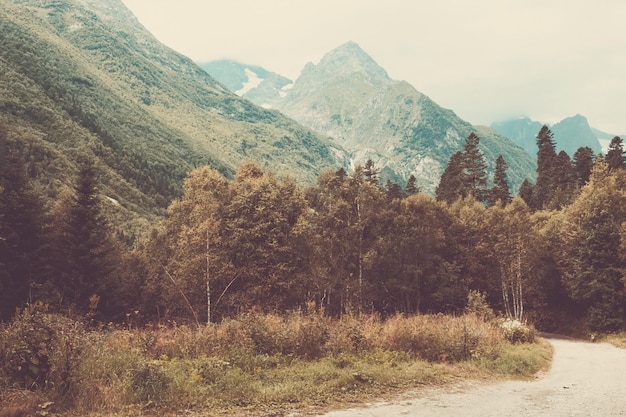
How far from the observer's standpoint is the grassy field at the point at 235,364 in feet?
27.9

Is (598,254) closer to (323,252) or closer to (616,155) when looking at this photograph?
(323,252)

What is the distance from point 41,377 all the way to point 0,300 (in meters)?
41.2

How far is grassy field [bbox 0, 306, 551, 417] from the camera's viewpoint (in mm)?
8508

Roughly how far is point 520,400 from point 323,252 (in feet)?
101

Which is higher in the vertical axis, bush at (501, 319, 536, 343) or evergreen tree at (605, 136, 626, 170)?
evergreen tree at (605, 136, 626, 170)

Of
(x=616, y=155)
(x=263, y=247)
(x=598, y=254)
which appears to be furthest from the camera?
(x=616, y=155)

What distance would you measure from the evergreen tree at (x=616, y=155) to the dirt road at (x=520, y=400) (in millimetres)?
74541

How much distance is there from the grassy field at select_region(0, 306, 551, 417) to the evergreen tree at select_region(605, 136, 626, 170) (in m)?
75.1

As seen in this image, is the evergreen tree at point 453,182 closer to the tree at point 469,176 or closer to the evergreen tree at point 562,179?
the tree at point 469,176

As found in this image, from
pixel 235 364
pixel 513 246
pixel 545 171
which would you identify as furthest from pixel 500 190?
pixel 235 364

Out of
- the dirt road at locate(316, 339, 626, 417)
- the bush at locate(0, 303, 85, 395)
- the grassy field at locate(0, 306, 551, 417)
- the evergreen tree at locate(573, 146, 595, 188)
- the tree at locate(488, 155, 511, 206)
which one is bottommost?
the dirt road at locate(316, 339, 626, 417)

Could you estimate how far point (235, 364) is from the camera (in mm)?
11398

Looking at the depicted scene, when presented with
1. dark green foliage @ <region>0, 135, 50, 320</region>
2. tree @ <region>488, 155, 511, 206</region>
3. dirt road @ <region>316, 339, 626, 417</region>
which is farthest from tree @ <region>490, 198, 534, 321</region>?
dark green foliage @ <region>0, 135, 50, 320</region>

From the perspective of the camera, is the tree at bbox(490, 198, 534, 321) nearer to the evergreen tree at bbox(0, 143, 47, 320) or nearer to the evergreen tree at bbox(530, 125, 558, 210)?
the evergreen tree at bbox(530, 125, 558, 210)
